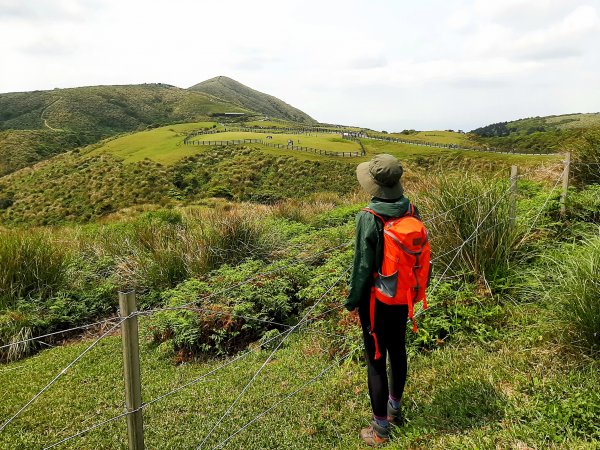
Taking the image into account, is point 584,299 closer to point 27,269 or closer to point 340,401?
point 340,401

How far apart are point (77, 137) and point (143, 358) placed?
4073 inches

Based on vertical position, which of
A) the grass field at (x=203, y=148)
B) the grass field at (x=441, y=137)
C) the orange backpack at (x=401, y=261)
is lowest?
the orange backpack at (x=401, y=261)

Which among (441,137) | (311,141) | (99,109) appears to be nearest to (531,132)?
(441,137)

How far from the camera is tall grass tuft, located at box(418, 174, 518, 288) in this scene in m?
5.07

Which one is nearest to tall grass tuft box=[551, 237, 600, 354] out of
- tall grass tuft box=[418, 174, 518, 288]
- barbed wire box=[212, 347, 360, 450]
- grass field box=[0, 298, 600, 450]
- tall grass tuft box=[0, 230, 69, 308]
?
grass field box=[0, 298, 600, 450]

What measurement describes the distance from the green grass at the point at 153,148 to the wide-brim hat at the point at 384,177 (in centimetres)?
4980

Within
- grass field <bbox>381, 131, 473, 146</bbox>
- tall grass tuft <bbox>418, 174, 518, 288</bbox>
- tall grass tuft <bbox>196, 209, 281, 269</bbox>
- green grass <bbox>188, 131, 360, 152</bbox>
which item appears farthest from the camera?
grass field <bbox>381, 131, 473, 146</bbox>

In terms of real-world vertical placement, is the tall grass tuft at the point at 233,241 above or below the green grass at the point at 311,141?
below

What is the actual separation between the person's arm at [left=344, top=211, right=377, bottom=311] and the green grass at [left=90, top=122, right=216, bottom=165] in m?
49.9

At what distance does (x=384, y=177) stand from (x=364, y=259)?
61cm

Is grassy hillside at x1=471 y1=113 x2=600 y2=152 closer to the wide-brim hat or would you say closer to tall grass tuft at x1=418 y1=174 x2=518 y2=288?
tall grass tuft at x1=418 y1=174 x2=518 y2=288

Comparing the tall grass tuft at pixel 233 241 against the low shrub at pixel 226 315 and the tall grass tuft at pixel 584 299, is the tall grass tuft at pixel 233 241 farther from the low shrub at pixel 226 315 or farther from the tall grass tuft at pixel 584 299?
the tall grass tuft at pixel 584 299

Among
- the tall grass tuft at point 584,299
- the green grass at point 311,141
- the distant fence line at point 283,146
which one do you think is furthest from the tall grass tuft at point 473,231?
the green grass at point 311,141

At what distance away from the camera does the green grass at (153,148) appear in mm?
52469
